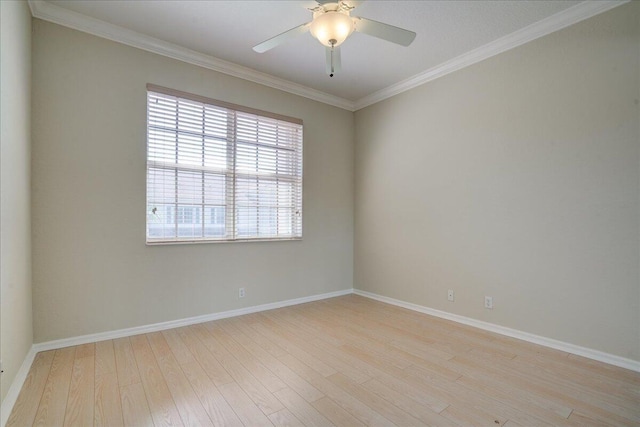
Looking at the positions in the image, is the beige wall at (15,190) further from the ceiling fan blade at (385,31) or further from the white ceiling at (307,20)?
the ceiling fan blade at (385,31)

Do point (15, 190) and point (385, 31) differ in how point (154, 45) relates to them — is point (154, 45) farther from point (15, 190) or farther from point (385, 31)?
point (385, 31)

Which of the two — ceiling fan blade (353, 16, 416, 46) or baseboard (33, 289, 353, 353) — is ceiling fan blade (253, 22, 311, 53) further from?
baseboard (33, 289, 353, 353)

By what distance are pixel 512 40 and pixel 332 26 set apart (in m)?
1.91

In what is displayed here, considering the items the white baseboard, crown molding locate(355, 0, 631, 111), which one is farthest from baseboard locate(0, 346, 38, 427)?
crown molding locate(355, 0, 631, 111)

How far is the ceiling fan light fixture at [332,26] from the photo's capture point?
7.00 ft

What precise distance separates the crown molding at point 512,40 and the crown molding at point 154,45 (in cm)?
118

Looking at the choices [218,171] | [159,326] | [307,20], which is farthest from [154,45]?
[159,326]

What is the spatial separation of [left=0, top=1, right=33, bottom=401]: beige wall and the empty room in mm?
26

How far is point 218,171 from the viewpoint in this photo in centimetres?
345

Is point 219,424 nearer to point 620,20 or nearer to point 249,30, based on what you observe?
point 249,30

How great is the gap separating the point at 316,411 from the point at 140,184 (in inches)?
98.8

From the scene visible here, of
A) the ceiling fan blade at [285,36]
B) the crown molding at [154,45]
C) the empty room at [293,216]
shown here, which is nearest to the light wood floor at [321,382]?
the empty room at [293,216]

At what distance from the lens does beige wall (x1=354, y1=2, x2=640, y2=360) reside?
7.80 feet

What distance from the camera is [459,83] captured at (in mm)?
3400
